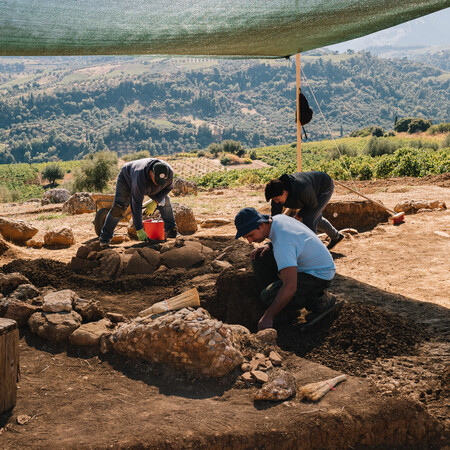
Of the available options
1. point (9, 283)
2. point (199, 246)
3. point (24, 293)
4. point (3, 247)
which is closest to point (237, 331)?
point (24, 293)

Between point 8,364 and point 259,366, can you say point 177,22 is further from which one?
point 8,364

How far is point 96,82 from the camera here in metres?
157

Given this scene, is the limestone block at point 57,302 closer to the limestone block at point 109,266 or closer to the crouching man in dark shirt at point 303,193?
the limestone block at point 109,266

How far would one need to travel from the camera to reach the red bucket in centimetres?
617

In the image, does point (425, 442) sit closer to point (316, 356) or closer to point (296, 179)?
point (316, 356)

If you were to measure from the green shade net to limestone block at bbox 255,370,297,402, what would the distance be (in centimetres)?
355

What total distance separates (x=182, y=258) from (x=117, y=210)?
48.4 inches

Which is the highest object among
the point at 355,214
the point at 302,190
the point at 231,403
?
the point at 302,190

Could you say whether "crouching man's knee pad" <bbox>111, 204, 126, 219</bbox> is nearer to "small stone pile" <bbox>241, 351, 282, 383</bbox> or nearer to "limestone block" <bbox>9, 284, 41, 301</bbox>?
"limestone block" <bbox>9, 284, 41, 301</bbox>

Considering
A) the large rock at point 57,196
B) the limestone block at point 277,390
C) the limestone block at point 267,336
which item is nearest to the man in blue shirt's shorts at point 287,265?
the limestone block at point 267,336

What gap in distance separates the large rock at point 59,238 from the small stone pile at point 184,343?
4.24m

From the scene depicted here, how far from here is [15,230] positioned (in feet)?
23.6

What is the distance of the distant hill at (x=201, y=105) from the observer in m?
120

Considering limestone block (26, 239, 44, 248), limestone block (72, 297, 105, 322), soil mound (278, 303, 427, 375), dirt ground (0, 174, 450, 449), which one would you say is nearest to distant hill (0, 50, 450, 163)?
limestone block (26, 239, 44, 248)
